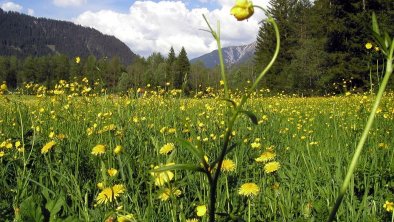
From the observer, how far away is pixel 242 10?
53 centimetres

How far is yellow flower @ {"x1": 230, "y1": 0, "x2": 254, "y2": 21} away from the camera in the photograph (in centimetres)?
53

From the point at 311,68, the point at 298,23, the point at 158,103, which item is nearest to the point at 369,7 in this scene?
the point at 311,68

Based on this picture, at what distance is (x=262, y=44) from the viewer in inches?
1334

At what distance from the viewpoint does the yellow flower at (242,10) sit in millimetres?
527

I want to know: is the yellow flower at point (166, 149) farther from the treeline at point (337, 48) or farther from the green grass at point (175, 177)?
the treeline at point (337, 48)

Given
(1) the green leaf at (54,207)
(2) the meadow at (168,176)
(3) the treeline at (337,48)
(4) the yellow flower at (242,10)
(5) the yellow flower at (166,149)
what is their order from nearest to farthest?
1. (4) the yellow flower at (242,10)
2. (1) the green leaf at (54,207)
3. (2) the meadow at (168,176)
4. (5) the yellow flower at (166,149)
5. (3) the treeline at (337,48)

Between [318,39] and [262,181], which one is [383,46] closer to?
[262,181]

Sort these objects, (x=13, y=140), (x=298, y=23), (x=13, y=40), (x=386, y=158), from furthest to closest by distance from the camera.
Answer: (x=13, y=40), (x=298, y=23), (x=13, y=140), (x=386, y=158)

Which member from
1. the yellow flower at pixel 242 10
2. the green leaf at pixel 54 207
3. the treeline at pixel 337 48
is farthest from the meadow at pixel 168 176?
the treeline at pixel 337 48

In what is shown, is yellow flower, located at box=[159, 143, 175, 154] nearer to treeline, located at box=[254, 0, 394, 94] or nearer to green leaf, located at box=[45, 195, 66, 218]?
green leaf, located at box=[45, 195, 66, 218]

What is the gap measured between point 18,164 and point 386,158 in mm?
2303

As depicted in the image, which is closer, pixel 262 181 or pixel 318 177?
pixel 262 181

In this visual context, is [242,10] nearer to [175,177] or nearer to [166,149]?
[175,177]

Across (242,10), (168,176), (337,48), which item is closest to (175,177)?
(168,176)
